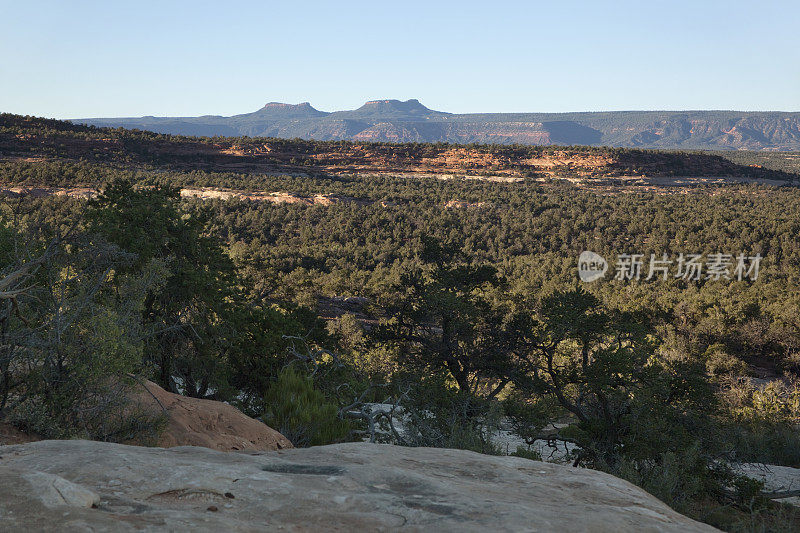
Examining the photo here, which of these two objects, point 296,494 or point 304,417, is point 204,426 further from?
point 296,494

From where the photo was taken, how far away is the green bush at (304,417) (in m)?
7.56

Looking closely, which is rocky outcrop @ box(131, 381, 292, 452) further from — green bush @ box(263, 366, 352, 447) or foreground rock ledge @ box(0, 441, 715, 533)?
foreground rock ledge @ box(0, 441, 715, 533)

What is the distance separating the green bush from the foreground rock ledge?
351 centimetres

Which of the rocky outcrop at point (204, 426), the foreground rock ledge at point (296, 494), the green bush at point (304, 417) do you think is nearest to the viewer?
the foreground rock ledge at point (296, 494)

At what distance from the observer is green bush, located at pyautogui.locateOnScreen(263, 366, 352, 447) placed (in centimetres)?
756

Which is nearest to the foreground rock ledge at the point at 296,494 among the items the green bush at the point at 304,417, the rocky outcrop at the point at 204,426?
the rocky outcrop at the point at 204,426

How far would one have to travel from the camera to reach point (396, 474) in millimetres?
3512

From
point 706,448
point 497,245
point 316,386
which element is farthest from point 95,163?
point 706,448

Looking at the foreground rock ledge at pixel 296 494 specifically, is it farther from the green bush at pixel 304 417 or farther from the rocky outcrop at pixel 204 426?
the green bush at pixel 304 417

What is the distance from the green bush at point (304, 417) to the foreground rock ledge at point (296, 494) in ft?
11.5

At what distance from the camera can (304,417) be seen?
25.1 ft

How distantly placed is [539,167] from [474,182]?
598 inches

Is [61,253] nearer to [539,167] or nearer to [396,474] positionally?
[396,474]

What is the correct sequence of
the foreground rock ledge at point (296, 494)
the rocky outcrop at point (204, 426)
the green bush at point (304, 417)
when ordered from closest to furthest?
the foreground rock ledge at point (296, 494)
the rocky outcrop at point (204, 426)
the green bush at point (304, 417)
